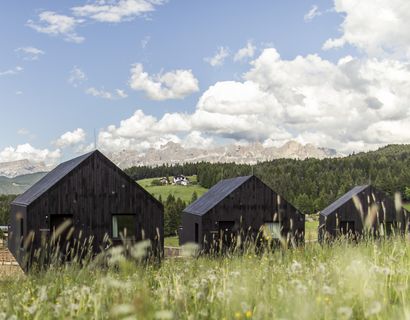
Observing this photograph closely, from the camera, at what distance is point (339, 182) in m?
136

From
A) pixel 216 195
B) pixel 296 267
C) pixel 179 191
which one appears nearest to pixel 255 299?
pixel 296 267

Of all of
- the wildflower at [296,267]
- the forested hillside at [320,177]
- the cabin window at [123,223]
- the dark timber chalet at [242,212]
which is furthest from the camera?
the forested hillside at [320,177]

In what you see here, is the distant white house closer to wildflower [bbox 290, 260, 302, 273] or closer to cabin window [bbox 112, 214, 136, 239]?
cabin window [bbox 112, 214, 136, 239]

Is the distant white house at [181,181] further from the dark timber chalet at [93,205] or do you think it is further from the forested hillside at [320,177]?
the dark timber chalet at [93,205]

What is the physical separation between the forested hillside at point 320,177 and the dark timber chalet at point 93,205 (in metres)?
80.2

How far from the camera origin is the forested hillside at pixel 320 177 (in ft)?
408

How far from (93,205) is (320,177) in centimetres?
11676

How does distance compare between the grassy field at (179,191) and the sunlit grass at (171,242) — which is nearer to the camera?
the sunlit grass at (171,242)

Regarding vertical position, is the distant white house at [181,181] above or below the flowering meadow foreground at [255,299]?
above

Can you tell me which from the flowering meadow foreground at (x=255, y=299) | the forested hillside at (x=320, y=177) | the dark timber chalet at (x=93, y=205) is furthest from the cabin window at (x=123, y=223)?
the forested hillside at (x=320, y=177)

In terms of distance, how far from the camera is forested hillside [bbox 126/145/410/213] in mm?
124312

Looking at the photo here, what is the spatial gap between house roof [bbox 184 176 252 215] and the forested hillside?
224 ft

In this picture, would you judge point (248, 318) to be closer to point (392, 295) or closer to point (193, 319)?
point (193, 319)

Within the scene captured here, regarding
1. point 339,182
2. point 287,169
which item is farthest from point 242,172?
point 339,182
